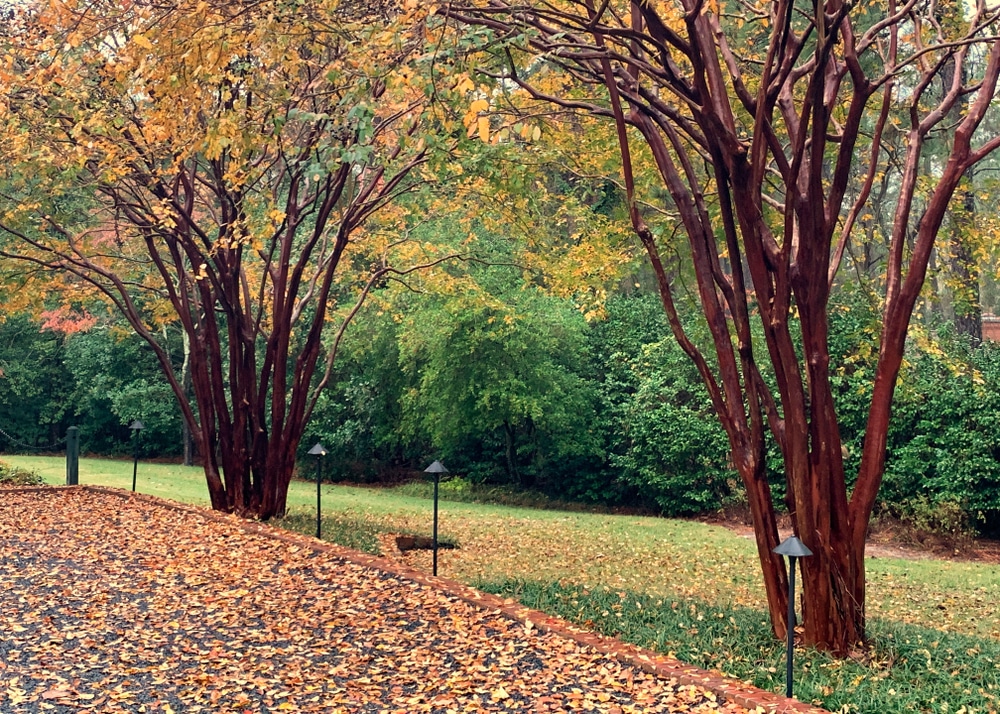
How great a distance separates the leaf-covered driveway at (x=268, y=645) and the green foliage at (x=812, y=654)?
1.64ft

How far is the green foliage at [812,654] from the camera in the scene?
178 inches

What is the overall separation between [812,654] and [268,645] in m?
3.13

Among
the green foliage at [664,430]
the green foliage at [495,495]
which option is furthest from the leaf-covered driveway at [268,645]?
the green foliage at [495,495]

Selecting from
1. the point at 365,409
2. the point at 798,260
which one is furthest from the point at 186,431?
the point at 798,260

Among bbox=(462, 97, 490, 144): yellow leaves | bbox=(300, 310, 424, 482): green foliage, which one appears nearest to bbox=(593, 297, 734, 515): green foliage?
bbox=(300, 310, 424, 482): green foliage

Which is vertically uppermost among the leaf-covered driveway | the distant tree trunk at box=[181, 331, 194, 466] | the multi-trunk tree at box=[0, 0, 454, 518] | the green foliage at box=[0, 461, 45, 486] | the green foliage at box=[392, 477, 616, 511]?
the multi-trunk tree at box=[0, 0, 454, 518]

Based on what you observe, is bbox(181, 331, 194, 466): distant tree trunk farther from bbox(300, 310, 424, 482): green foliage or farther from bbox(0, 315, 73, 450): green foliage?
bbox(300, 310, 424, 482): green foliage

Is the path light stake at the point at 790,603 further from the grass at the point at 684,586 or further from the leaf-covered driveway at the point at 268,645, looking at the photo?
the leaf-covered driveway at the point at 268,645

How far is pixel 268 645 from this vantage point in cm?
553

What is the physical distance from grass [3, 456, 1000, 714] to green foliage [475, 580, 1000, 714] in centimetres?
1

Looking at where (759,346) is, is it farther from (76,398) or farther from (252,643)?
(76,398)

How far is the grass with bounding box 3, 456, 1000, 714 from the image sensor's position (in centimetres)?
487

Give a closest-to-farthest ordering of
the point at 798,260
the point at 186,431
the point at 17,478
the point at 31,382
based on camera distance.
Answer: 1. the point at 798,260
2. the point at 17,478
3. the point at 186,431
4. the point at 31,382

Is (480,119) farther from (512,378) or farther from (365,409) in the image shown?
(365,409)
